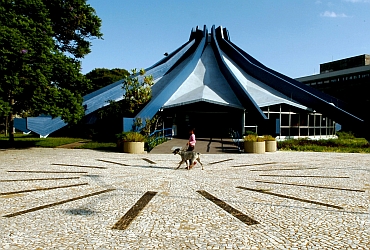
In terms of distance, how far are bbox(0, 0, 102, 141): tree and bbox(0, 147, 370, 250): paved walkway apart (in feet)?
20.9

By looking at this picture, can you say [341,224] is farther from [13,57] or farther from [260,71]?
[260,71]

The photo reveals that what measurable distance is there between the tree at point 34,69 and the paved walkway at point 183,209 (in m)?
6.37

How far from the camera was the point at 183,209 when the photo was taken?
5844 millimetres

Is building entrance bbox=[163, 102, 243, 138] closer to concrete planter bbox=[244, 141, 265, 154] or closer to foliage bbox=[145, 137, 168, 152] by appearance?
foliage bbox=[145, 137, 168, 152]

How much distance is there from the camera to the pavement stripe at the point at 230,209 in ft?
16.9

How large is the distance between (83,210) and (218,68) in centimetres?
2733

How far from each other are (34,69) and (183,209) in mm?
13024

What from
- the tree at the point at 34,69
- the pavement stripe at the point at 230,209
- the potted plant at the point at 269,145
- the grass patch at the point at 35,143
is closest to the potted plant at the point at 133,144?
the tree at the point at 34,69

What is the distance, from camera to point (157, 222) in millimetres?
5109

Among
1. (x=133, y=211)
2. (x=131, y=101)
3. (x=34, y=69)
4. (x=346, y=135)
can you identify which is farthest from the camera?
(x=346, y=135)

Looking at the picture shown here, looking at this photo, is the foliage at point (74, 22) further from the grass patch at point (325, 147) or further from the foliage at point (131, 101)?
the grass patch at point (325, 147)

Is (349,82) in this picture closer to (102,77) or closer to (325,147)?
(325,147)

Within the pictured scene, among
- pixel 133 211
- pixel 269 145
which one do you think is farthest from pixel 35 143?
pixel 133 211

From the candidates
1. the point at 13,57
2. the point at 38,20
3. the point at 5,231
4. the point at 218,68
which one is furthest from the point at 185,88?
the point at 5,231
